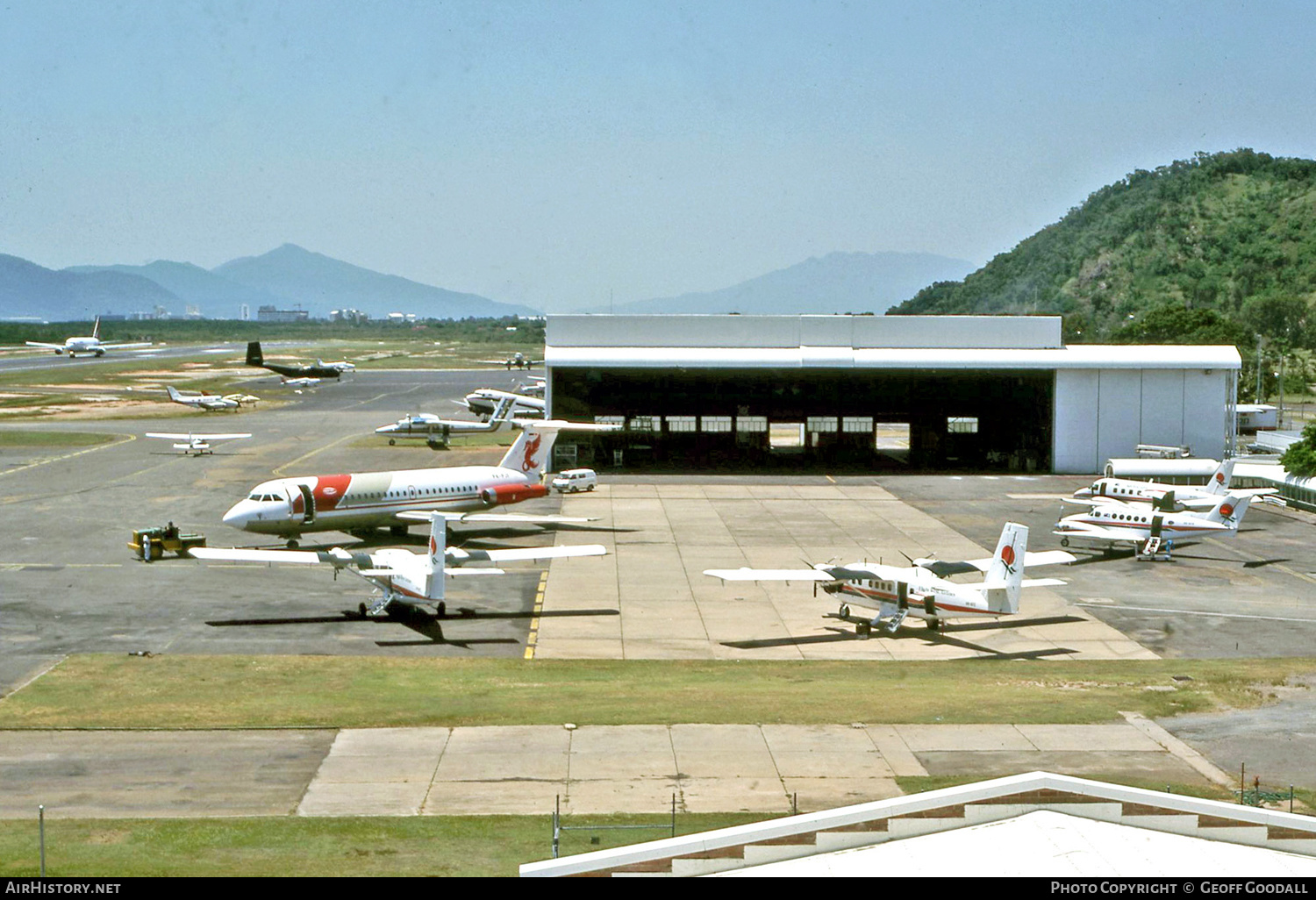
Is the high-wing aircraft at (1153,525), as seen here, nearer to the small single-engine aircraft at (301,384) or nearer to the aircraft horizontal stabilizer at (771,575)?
the aircraft horizontal stabilizer at (771,575)

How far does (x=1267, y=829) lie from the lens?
1920cm

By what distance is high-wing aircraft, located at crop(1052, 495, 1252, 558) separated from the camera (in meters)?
66.7

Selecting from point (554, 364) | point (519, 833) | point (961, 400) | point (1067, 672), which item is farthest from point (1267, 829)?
point (961, 400)

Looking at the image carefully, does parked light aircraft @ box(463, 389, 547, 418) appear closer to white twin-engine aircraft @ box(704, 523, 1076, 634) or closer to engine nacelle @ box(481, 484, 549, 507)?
engine nacelle @ box(481, 484, 549, 507)

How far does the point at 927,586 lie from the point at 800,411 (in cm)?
7301

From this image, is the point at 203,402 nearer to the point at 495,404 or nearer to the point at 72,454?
the point at 495,404

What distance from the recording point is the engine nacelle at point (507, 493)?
6975 centimetres

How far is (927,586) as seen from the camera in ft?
163

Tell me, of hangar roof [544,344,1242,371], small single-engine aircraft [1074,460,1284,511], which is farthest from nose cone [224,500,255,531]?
small single-engine aircraft [1074,460,1284,511]

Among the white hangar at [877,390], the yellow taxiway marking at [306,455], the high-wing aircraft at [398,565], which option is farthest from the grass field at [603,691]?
the white hangar at [877,390]

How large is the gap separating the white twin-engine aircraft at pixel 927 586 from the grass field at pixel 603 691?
311 cm

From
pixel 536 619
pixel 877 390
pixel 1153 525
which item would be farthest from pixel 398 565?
pixel 877 390
